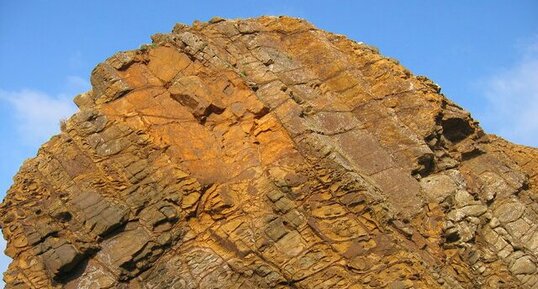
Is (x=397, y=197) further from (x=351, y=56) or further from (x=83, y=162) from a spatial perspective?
(x=83, y=162)

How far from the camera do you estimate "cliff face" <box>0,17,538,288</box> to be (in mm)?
17625

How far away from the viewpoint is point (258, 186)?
732 inches

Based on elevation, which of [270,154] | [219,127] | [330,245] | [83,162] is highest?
[83,162]

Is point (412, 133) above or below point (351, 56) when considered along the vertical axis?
below

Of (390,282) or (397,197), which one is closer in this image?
(390,282)

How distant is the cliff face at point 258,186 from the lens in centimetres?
1762

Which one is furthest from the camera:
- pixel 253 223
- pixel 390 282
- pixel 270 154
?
pixel 270 154

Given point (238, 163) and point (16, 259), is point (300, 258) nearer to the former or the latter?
point (238, 163)

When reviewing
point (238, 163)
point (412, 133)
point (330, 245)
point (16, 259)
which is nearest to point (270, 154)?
point (238, 163)

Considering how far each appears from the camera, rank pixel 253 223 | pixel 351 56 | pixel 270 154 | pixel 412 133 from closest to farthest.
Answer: pixel 253 223, pixel 270 154, pixel 412 133, pixel 351 56

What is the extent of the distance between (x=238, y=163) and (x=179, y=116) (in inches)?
113

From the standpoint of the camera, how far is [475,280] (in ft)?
60.4

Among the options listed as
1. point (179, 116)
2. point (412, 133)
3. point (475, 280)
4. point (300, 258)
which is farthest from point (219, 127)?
point (475, 280)

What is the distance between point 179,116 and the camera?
2036 centimetres
